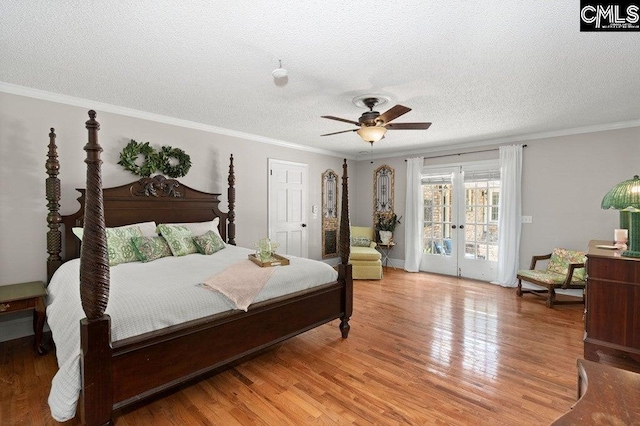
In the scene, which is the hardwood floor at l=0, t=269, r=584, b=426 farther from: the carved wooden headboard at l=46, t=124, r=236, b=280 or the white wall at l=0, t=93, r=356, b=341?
the carved wooden headboard at l=46, t=124, r=236, b=280

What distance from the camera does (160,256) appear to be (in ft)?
11.0

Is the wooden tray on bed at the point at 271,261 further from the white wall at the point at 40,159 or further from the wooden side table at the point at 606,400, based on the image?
the wooden side table at the point at 606,400

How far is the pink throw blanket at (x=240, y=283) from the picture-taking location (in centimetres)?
234

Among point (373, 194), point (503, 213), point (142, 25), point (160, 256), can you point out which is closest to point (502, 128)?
point (503, 213)

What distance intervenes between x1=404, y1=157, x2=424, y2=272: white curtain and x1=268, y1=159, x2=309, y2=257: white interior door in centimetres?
204

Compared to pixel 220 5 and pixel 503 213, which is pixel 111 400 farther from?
pixel 503 213

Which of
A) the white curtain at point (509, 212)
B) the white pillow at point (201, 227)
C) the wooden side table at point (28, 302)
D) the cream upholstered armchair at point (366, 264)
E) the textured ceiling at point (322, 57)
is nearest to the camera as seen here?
the textured ceiling at point (322, 57)

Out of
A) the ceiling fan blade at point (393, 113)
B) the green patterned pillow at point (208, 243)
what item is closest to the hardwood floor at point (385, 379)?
the green patterned pillow at point (208, 243)

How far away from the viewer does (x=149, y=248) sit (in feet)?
10.7

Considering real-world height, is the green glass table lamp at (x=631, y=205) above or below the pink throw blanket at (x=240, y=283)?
above

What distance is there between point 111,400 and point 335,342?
6.21ft

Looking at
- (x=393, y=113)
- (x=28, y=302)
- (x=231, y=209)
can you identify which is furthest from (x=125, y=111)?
(x=393, y=113)

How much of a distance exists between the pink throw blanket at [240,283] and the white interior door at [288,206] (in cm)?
265

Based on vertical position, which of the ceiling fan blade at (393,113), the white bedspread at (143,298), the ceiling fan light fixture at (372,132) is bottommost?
the white bedspread at (143,298)
